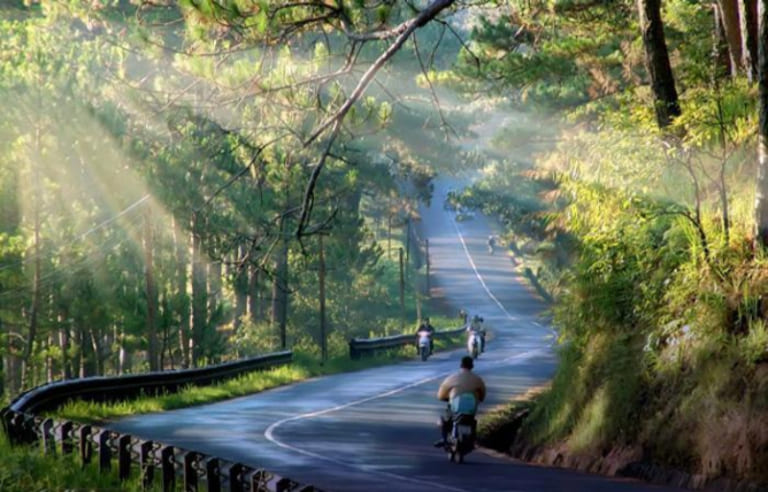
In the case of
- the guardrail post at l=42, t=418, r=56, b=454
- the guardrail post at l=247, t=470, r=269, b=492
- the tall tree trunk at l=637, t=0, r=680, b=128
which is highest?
the tall tree trunk at l=637, t=0, r=680, b=128

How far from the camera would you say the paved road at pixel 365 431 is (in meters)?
15.9

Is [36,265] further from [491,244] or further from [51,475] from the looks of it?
[491,244]

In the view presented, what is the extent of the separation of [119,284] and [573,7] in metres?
39.2

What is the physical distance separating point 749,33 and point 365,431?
9589mm

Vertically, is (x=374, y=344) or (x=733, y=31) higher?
(x=733, y=31)

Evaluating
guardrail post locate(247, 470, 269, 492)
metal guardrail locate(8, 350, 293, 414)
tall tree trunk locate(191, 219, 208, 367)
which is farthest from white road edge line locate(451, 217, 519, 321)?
guardrail post locate(247, 470, 269, 492)

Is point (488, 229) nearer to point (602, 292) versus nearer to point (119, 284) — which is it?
point (119, 284)

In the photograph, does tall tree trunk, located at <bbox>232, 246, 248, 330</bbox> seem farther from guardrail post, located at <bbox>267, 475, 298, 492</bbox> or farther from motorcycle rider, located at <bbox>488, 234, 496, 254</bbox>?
motorcycle rider, located at <bbox>488, 234, 496, 254</bbox>

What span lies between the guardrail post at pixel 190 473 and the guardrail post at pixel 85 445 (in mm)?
2743

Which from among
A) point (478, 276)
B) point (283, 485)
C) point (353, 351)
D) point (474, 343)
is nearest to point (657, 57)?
point (283, 485)

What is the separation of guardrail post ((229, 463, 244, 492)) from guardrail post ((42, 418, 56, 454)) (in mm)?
5018

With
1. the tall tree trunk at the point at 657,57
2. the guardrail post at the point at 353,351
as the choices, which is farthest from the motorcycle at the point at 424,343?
the tall tree trunk at the point at 657,57

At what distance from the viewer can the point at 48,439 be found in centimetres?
1630

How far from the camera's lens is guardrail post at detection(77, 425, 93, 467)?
50.5 ft
